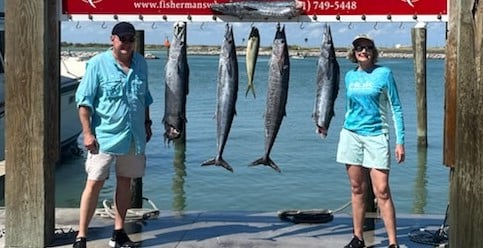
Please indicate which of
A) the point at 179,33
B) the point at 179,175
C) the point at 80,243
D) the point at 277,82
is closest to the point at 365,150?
the point at 277,82

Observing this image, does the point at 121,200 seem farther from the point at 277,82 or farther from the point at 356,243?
the point at 356,243

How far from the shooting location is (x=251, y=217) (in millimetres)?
7180

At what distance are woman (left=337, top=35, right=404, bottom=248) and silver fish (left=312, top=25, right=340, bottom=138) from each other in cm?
15

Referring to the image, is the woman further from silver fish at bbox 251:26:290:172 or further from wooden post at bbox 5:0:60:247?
wooden post at bbox 5:0:60:247

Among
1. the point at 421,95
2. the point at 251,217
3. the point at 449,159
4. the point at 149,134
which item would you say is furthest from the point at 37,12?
the point at 421,95

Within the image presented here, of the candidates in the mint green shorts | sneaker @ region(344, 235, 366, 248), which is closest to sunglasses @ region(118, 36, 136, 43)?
the mint green shorts

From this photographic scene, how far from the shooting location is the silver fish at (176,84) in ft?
19.0

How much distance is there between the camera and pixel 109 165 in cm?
575

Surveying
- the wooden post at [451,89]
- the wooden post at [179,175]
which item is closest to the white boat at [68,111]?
the wooden post at [179,175]

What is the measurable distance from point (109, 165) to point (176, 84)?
2.68ft

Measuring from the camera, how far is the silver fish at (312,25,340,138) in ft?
18.9

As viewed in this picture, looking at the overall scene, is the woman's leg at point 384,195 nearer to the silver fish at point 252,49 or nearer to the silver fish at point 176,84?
the silver fish at point 252,49

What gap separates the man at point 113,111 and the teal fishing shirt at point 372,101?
162 cm

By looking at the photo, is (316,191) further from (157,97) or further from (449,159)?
(157,97)
